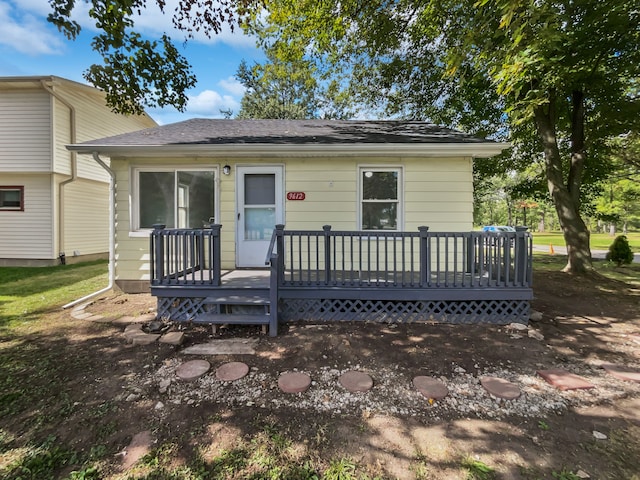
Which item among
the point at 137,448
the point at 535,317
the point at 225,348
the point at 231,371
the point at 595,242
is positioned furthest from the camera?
the point at 595,242

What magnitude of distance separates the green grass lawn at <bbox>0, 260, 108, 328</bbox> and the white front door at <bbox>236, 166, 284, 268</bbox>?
11.3 ft

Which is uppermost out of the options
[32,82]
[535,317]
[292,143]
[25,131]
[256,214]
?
[32,82]

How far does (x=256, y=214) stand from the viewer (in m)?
5.89

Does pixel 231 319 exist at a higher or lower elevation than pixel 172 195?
lower

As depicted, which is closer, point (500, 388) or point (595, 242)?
point (500, 388)

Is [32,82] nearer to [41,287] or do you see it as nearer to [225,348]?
[41,287]

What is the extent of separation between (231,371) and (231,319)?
3.18 feet

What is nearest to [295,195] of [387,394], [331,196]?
[331,196]

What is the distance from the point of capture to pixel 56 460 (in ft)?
6.55

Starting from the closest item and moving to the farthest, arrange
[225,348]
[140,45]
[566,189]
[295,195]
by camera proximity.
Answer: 1. [225,348]
2. [140,45]
3. [295,195]
4. [566,189]

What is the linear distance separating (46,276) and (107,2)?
7.27 m

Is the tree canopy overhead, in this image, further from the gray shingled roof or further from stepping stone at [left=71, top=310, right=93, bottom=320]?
stepping stone at [left=71, top=310, right=93, bottom=320]

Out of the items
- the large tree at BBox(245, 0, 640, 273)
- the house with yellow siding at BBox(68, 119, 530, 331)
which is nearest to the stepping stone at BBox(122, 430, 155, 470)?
the house with yellow siding at BBox(68, 119, 530, 331)

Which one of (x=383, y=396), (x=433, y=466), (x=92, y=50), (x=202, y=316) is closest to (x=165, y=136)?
(x=92, y=50)
